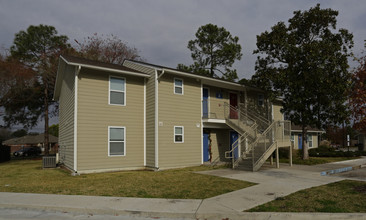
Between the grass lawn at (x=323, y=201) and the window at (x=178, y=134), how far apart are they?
25.7 ft

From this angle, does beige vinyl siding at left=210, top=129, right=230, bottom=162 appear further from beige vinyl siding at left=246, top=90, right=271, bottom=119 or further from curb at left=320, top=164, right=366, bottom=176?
curb at left=320, top=164, right=366, bottom=176

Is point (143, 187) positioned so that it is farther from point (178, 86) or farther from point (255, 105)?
point (255, 105)

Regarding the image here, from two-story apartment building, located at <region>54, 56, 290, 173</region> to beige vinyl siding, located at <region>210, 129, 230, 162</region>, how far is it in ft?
1.48

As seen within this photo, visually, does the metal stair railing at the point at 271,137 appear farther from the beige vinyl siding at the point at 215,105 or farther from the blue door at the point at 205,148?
the blue door at the point at 205,148

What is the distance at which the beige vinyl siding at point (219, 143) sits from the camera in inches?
706

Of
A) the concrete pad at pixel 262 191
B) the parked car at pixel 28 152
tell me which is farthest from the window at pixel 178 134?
the parked car at pixel 28 152

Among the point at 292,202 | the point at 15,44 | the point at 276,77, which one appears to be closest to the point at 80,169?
the point at 292,202

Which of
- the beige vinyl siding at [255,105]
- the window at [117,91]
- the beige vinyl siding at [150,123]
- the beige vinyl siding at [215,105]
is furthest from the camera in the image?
the beige vinyl siding at [255,105]

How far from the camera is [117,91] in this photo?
14.2 meters

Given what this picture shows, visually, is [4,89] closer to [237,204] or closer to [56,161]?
[56,161]

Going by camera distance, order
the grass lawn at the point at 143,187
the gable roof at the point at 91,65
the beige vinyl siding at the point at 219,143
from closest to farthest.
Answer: the grass lawn at the point at 143,187, the gable roof at the point at 91,65, the beige vinyl siding at the point at 219,143

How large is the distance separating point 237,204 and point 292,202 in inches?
54.7

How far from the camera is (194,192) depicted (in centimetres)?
828

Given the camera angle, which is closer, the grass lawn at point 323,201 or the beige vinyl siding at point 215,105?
the grass lawn at point 323,201
